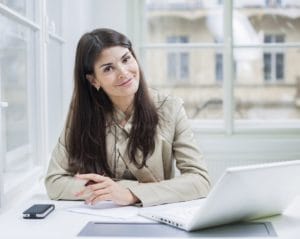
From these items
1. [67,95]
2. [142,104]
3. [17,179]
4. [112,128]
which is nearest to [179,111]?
[142,104]

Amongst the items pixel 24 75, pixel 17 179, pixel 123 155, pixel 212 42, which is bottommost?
pixel 17 179

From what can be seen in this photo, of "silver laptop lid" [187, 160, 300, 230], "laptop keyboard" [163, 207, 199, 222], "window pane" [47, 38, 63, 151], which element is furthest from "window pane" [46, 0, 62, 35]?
"silver laptop lid" [187, 160, 300, 230]

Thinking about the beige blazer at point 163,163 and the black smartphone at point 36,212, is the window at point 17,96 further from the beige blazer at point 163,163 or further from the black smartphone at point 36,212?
the black smartphone at point 36,212

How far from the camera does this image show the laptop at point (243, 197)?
1017mm

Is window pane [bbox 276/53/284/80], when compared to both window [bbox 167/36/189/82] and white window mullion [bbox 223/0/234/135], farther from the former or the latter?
window [bbox 167/36/189/82]

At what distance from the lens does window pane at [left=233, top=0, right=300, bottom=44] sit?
10.8 feet

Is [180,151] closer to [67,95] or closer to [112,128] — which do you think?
[112,128]

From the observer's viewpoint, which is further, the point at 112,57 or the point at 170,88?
the point at 170,88

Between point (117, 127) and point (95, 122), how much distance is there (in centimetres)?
8

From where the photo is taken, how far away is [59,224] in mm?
1179

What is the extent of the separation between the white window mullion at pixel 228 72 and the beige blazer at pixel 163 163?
144cm

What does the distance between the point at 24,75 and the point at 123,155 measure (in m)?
0.70

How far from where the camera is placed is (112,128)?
1745mm

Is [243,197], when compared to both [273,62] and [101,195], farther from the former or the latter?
[273,62]
